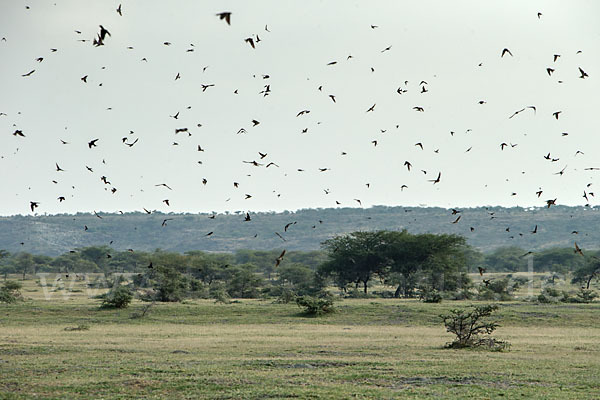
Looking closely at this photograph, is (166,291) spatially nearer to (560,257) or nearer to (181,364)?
(181,364)

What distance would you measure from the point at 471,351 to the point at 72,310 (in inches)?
1016

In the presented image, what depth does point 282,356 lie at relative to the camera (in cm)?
2459

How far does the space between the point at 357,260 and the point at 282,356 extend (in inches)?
1920

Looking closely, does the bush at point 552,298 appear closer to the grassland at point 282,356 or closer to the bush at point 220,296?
the grassland at point 282,356

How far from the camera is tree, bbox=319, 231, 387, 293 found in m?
72.4

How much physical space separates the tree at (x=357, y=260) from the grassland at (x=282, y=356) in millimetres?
28988

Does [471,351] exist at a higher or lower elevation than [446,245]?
lower

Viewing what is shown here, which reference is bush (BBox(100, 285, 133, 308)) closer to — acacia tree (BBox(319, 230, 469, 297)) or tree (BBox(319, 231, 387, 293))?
acacia tree (BBox(319, 230, 469, 297))

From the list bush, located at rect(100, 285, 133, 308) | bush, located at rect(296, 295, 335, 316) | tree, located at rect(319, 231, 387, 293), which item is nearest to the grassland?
bush, located at rect(296, 295, 335, 316)

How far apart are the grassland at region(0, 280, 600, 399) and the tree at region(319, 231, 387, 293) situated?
95.1 ft

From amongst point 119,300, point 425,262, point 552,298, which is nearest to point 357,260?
point 425,262

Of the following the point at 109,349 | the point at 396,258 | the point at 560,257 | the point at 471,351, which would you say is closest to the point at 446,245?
the point at 396,258

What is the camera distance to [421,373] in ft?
66.4

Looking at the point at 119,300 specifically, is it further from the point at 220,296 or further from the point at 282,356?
the point at 282,356
